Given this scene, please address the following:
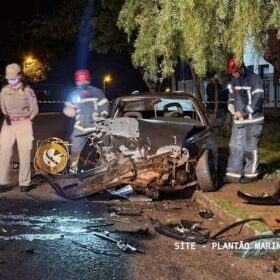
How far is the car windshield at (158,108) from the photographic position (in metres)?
9.27

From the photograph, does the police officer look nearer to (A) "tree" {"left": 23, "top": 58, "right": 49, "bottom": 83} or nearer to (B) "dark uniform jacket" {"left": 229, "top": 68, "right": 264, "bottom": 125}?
(B) "dark uniform jacket" {"left": 229, "top": 68, "right": 264, "bottom": 125}

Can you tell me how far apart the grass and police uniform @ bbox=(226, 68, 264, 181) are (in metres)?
1.60

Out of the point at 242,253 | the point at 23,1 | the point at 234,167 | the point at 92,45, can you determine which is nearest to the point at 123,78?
the point at 23,1

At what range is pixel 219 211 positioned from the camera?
730cm

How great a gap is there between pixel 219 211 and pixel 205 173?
1.01 meters

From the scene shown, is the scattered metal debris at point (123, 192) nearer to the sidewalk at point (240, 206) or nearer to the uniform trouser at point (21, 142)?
the sidewalk at point (240, 206)

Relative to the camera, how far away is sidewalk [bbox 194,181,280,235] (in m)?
6.31

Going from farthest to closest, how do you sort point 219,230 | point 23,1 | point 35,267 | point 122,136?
1. point 23,1
2. point 122,136
3. point 219,230
4. point 35,267

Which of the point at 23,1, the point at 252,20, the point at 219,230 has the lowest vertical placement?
the point at 219,230

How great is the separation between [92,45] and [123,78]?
3221 centimetres

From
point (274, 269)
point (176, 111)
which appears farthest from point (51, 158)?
point (274, 269)

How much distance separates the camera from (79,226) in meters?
6.70

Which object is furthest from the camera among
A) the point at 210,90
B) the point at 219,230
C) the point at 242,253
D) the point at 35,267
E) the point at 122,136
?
the point at 210,90

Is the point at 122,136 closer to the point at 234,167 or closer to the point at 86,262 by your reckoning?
the point at 234,167
